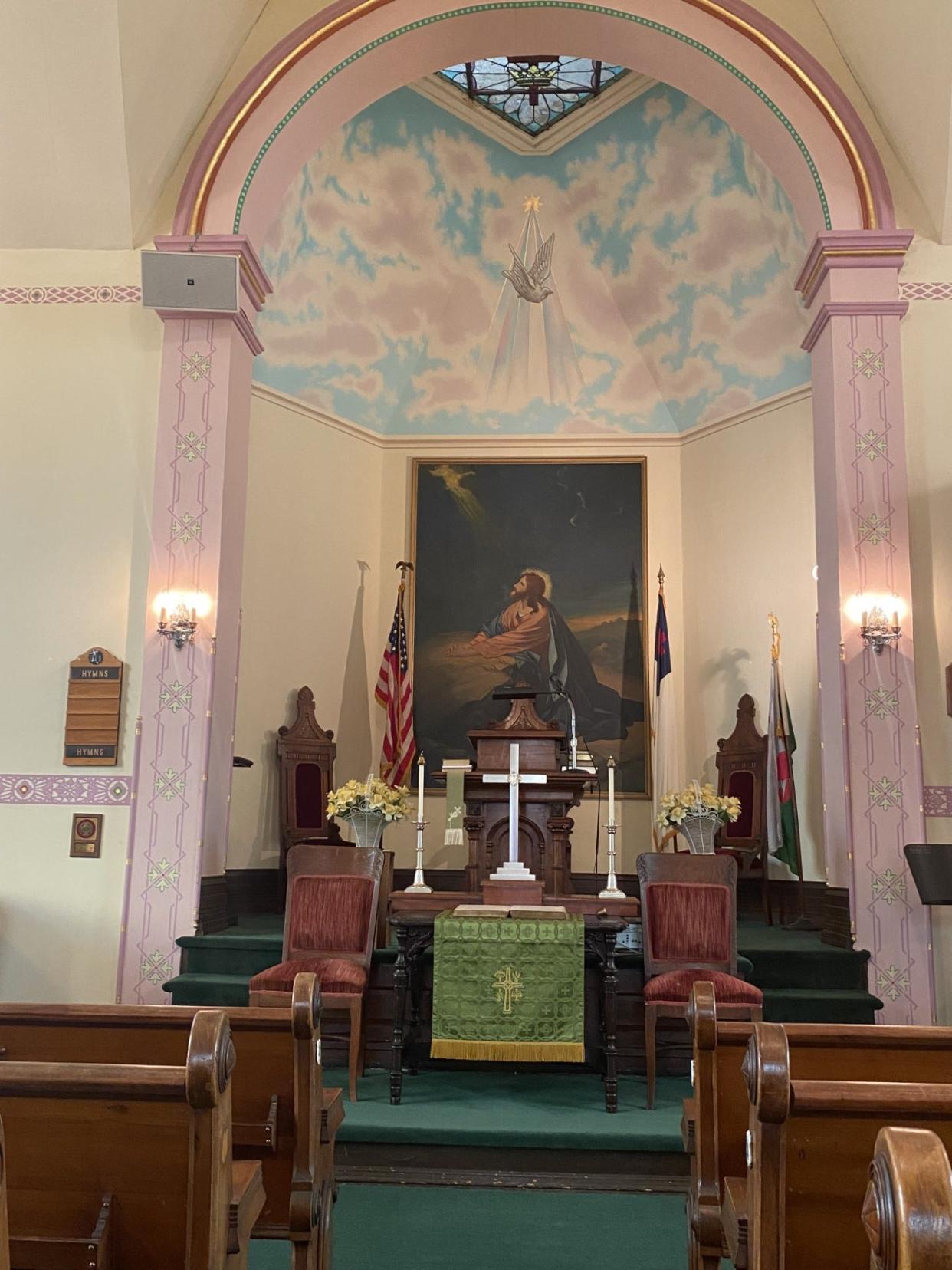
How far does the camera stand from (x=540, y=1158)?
194 inches

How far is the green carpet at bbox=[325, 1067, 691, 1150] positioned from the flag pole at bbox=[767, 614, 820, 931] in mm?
1942

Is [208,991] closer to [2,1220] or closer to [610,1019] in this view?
[610,1019]

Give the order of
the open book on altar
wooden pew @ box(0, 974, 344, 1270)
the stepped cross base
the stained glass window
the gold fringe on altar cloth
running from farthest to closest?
the stained glass window < the stepped cross base < the open book on altar < the gold fringe on altar cloth < wooden pew @ box(0, 974, 344, 1270)

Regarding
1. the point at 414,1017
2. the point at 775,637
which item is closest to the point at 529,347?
the point at 775,637

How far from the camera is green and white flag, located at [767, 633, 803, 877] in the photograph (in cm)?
817

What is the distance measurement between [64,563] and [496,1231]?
15.7ft

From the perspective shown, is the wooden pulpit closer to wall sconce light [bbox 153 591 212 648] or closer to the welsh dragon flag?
the welsh dragon flag

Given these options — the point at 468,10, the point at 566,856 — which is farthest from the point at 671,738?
the point at 468,10

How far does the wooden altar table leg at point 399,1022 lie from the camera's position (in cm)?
548

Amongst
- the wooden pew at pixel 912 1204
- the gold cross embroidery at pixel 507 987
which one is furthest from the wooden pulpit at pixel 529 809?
the wooden pew at pixel 912 1204

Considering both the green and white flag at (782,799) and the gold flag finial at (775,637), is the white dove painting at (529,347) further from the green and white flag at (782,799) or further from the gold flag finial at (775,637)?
the green and white flag at (782,799)

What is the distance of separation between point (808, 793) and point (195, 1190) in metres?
7.65

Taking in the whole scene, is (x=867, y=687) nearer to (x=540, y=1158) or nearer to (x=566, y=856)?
(x=566, y=856)

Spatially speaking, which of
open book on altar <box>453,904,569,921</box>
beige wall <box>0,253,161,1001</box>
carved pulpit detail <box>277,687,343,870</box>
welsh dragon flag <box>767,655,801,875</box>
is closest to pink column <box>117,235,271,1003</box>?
beige wall <box>0,253,161,1001</box>
